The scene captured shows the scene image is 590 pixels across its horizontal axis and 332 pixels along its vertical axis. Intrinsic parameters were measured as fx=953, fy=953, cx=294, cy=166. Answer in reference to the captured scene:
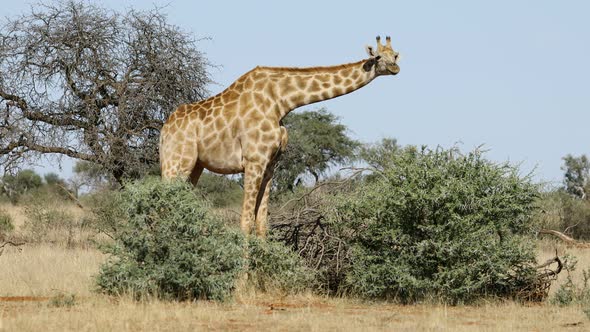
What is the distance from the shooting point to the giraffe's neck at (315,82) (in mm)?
12203

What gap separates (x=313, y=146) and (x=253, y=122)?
17.6 metres

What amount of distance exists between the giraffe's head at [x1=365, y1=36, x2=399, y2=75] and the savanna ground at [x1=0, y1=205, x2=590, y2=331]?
2.99m

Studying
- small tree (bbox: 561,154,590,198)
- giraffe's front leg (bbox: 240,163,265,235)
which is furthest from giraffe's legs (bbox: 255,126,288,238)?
small tree (bbox: 561,154,590,198)

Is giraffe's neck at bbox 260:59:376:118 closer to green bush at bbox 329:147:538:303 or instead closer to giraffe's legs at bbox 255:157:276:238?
giraffe's legs at bbox 255:157:276:238

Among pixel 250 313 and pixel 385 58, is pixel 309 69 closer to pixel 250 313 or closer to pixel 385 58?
pixel 385 58

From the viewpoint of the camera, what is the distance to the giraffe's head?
39.5 ft

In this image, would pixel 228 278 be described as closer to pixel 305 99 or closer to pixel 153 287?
pixel 153 287

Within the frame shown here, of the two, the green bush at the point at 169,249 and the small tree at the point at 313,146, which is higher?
the small tree at the point at 313,146

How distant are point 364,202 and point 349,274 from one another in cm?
89

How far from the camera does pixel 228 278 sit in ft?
34.6

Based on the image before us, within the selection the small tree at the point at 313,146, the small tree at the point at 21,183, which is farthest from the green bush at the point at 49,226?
the small tree at the point at 21,183

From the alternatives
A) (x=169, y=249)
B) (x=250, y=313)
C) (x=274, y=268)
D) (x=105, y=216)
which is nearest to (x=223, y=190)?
(x=105, y=216)

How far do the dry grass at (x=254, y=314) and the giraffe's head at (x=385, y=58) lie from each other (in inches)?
117

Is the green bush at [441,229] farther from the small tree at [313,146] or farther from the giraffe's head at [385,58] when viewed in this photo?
the small tree at [313,146]
